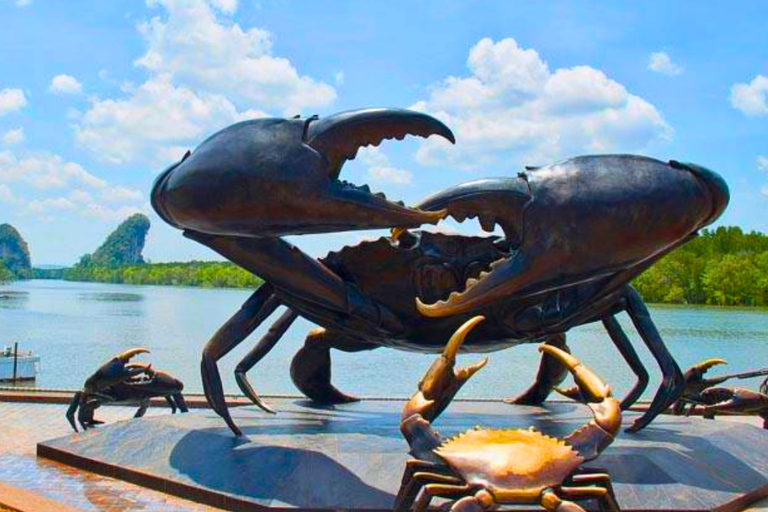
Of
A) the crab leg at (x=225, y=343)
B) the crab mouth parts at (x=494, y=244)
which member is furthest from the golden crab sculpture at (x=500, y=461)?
the crab leg at (x=225, y=343)

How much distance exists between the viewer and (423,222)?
6523 millimetres

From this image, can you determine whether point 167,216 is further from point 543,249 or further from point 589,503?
point 589,503

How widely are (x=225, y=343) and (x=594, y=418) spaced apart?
342 centimetres

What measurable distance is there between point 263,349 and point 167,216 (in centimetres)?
210

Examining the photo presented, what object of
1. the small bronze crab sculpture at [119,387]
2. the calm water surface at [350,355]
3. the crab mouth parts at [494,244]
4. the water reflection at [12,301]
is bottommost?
the water reflection at [12,301]

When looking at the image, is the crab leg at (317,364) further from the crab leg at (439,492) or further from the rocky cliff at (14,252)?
the rocky cliff at (14,252)

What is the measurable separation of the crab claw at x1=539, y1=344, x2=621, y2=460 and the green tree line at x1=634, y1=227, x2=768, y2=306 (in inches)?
2027

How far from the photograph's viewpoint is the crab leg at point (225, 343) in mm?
7387

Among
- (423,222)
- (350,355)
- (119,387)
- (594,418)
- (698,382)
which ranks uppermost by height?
(423,222)

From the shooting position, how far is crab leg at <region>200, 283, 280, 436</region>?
7.39 metres

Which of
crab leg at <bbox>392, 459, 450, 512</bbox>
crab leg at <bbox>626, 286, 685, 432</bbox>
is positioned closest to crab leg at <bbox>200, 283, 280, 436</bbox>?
crab leg at <bbox>392, 459, 450, 512</bbox>

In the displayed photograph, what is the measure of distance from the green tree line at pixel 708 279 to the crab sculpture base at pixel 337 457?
48559mm

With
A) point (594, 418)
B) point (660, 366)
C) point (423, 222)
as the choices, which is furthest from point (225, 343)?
point (660, 366)

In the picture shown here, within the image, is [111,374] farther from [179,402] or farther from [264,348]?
[264,348]
